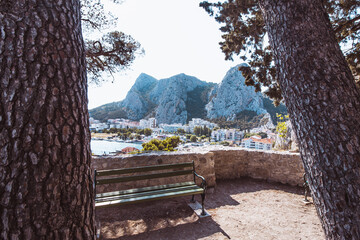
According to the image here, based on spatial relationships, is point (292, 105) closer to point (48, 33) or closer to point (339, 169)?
point (339, 169)

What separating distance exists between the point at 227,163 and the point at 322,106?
3.30m

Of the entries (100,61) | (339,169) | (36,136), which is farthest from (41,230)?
(100,61)

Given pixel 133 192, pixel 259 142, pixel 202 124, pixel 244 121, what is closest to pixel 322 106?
pixel 133 192

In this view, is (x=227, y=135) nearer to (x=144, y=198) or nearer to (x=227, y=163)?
(x=227, y=163)

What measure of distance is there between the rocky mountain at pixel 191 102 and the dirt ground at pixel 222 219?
169ft

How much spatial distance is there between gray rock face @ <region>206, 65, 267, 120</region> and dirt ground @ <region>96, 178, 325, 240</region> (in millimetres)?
51797

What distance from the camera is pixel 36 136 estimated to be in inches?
27.7

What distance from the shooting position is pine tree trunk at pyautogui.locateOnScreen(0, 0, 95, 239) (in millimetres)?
657

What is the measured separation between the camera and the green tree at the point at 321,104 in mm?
990

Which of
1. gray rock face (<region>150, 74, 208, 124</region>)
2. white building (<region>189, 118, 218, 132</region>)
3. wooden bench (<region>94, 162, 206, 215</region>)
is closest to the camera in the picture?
wooden bench (<region>94, 162, 206, 215</region>)

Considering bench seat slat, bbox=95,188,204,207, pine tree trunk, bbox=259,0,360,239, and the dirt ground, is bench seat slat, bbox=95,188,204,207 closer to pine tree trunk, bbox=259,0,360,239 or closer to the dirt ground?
the dirt ground

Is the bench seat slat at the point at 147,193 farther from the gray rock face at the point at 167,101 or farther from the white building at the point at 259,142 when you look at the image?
the gray rock face at the point at 167,101

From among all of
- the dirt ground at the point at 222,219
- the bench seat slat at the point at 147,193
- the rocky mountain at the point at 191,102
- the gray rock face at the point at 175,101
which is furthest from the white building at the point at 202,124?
the bench seat slat at the point at 147,193

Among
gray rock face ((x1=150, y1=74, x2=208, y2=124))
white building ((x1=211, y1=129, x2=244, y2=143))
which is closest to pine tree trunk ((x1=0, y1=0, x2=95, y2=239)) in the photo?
white building ((x1=211, y1=129, x2=244, y2=143))
